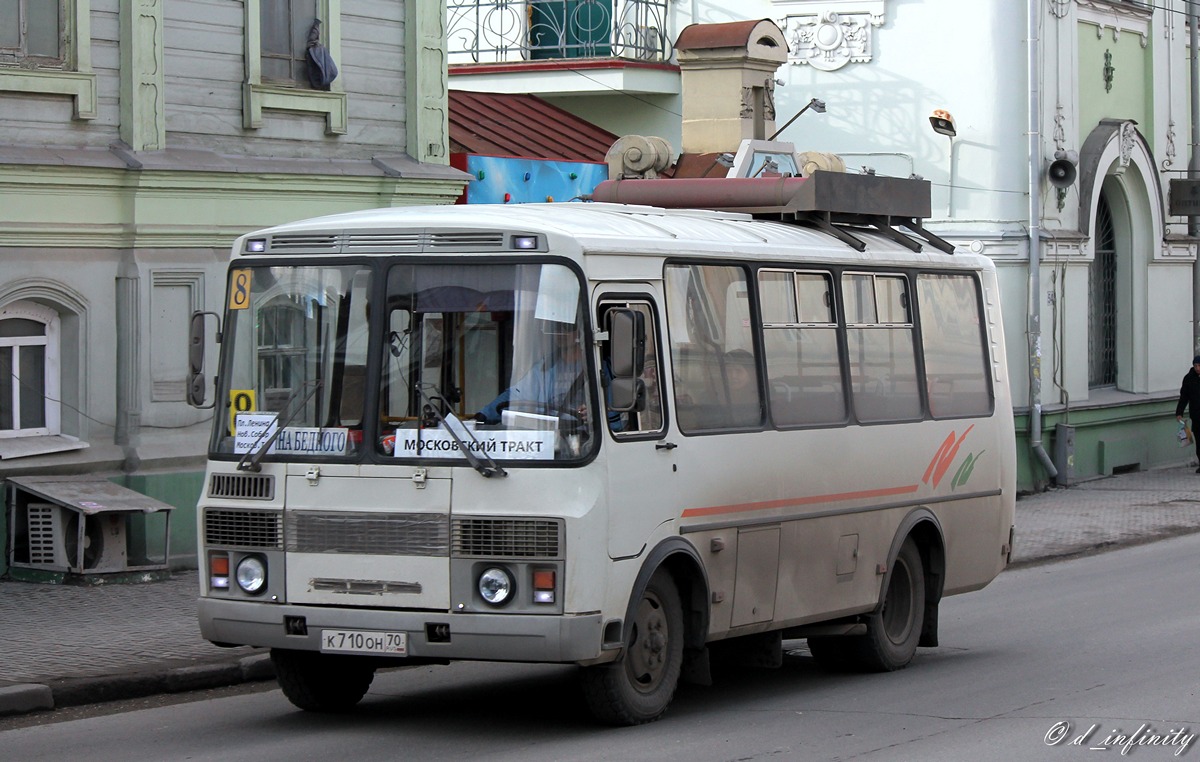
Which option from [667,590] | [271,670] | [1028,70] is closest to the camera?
[667,590]

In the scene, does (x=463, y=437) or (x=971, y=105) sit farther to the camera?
(x=971, y=105)

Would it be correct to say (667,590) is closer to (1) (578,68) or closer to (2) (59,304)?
(2) (59,304)

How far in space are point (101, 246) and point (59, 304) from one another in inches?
22.7

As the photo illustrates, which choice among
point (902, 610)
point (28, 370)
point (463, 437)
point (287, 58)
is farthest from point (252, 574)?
point (287, 58)

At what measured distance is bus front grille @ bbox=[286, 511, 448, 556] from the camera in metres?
8.53

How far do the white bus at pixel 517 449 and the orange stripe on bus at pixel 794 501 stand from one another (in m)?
0.02

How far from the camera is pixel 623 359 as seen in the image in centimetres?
857

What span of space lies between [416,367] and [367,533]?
2.69 feet

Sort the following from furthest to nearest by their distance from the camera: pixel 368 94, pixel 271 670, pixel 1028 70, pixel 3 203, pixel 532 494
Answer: pixel 1028 70 < pixel 368 94 < pixel 3 203 < pixel 271 670 < pixel 532 494

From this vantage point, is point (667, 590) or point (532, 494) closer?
point (532, 494)

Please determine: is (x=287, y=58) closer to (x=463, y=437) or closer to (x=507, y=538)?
(x=463, y=437)

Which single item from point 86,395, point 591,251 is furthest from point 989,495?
Result: point 86,395

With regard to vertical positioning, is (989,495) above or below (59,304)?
below

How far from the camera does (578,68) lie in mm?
23719
